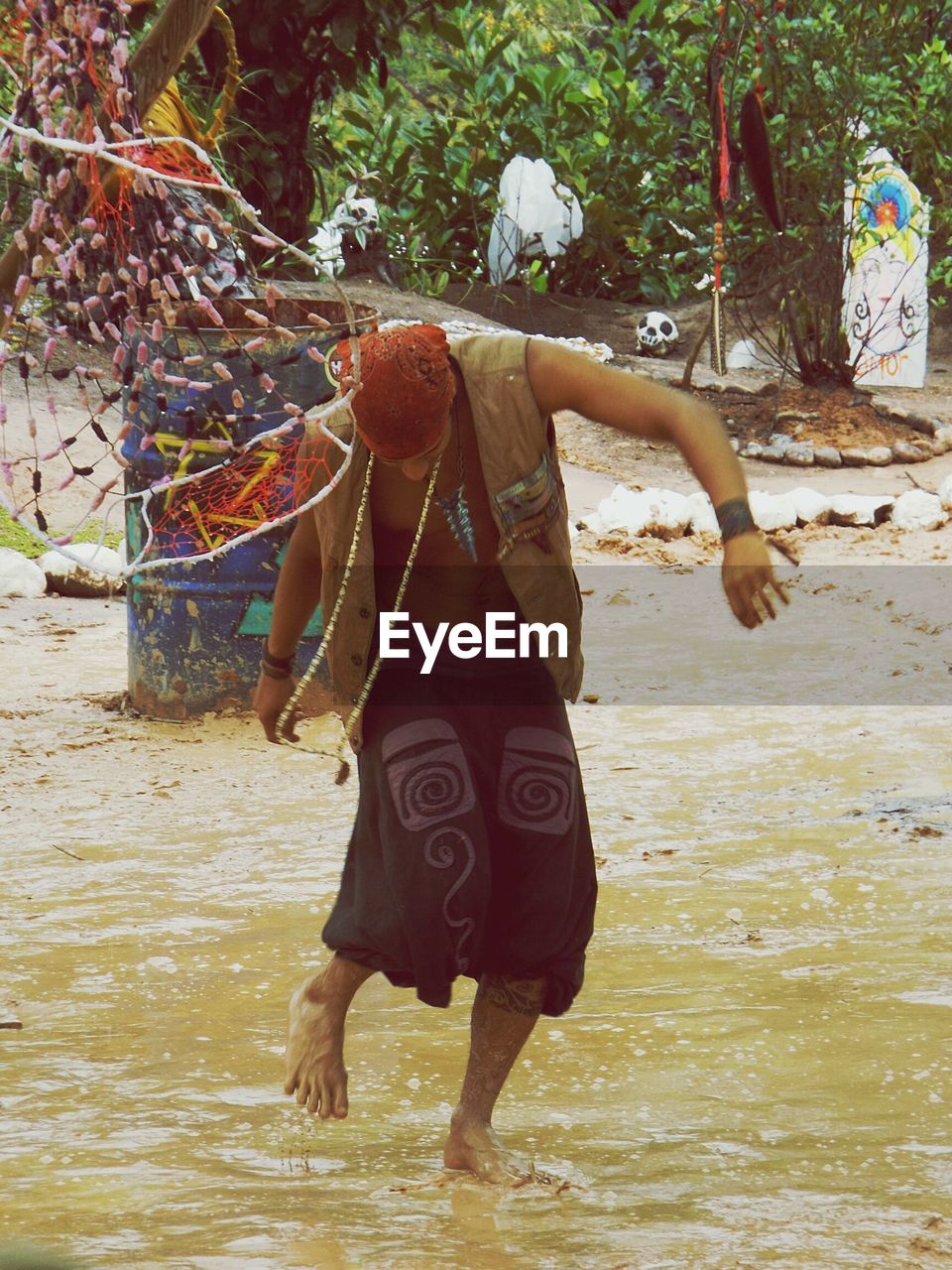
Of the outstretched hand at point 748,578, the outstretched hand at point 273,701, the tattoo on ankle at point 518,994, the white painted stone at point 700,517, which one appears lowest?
the tattoo on ankle at point 518,994

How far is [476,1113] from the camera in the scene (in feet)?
8.45

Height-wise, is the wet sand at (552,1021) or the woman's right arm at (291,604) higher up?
the woman's right arm at (291,604)

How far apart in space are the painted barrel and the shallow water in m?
0.71

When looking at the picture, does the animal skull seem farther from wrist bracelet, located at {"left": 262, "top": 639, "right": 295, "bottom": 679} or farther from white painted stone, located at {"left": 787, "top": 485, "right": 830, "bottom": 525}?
wrist bracelet, located at {"left": 262, "top": 639, "right": 295, "bottom": 679}

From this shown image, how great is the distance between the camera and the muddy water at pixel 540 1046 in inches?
92.3

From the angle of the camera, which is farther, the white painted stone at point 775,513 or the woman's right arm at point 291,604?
the white painted stone at point 775,513

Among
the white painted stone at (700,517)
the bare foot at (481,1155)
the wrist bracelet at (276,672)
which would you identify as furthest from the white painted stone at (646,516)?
the bare foot at (481,1155)

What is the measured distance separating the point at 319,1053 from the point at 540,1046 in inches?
25.1

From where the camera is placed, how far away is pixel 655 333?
14.6 metres

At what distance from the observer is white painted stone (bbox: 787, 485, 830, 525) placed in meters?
9.16

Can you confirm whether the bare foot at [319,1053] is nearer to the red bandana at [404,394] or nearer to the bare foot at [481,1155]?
the bare foot at [481,1155]

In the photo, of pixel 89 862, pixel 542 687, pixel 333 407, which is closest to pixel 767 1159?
pixel 542 687

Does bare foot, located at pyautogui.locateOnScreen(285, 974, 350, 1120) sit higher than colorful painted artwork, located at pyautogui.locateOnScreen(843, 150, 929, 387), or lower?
lower

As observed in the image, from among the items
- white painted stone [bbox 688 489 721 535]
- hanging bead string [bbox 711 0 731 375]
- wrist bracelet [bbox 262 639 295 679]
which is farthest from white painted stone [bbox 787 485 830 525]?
wrist bracelet [bbox 262 639 295 679]
